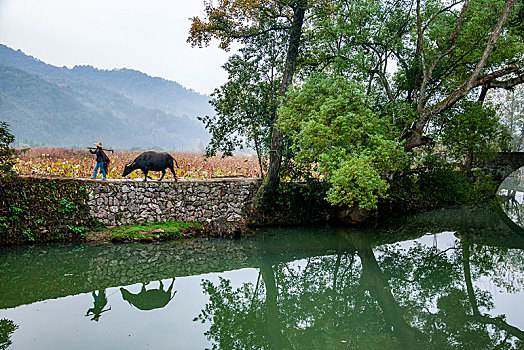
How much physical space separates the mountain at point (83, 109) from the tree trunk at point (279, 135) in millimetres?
55081

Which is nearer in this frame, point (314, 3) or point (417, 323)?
point (417, 323)

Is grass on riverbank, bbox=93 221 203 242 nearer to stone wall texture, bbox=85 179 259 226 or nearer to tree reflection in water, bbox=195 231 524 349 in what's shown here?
stone wall texture, bbox=85 179 259 226

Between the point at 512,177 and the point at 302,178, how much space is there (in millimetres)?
26750

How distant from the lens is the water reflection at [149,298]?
20.8 feet

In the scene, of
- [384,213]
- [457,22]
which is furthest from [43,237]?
[457,22]

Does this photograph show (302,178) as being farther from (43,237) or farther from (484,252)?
(43,237)

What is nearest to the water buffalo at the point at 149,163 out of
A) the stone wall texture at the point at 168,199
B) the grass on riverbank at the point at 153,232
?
the stone wall texture at the point at 168,199

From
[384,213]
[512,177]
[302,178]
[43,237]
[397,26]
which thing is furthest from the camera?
[512,177]

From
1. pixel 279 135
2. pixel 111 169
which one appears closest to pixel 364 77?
pixel 279 135

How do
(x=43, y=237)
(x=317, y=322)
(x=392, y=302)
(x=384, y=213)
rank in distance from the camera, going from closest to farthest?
(x=317, y=322)
(x=392, y=302)
(x=43, y=237)
(x=384, y=213)

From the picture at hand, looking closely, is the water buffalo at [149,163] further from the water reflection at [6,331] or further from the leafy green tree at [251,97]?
the water reflection at [6,331]

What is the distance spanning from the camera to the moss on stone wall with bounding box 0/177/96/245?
8.95 metres

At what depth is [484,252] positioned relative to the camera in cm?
1001

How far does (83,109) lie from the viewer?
261 feet
